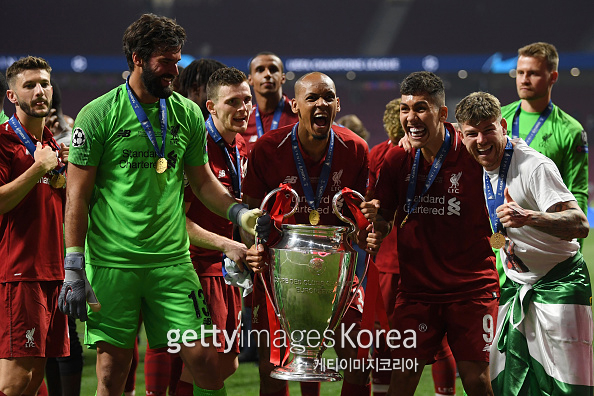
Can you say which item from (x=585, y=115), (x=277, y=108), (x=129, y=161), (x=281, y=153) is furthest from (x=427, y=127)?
(x=585, y=115)

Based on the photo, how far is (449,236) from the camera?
12.5 feet

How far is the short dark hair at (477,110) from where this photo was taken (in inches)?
139

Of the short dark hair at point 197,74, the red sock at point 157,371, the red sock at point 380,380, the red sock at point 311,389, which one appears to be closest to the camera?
the red sock at point 311,389

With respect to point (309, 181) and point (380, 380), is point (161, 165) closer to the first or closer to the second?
point (309, 181)

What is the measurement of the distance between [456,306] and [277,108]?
2.27m

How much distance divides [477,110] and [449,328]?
1051mm

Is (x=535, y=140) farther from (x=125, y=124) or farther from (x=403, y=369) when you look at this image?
(x=125, y=124)

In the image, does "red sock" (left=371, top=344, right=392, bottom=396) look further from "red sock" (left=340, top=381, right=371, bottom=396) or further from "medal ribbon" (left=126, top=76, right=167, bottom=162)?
"medal ribbon" (left=126, top=76, right=167, bottom=162)

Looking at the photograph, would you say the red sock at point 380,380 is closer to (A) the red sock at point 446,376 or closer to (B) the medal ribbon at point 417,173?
(A) the red sock at point 446,376

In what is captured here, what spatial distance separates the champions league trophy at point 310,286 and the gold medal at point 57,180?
1.27 meters

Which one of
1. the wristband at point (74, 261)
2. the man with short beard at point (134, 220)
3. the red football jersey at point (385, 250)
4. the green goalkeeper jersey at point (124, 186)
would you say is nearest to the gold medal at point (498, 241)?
the man with short beard at point (134, 220)

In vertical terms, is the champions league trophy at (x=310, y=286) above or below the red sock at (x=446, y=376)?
above

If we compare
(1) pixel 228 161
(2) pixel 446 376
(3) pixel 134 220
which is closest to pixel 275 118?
(1) pixel 228 161

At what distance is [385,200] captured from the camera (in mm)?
3875
